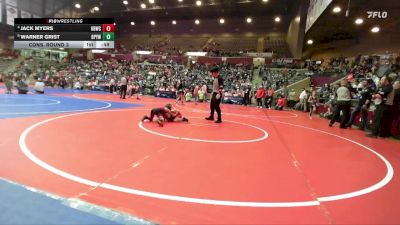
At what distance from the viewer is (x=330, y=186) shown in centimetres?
338

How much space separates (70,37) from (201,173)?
7.34 meters

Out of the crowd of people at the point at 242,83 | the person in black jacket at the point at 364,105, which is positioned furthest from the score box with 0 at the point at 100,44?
the person in black jacket at the point at 364,105

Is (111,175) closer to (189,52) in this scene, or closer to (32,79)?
(32,79)

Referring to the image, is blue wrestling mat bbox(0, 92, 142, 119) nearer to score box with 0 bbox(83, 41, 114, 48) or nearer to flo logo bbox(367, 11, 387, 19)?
score box with 0 bbox(83, 41, 114, 48)

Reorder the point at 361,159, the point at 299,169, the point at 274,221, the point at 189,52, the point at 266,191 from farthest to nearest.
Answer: the point at 189,52
the point at 361,159
the point at 299,169
the point at 266,191
the point at 274,221

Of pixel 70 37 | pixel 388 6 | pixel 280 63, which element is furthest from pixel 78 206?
pixel 280 63
